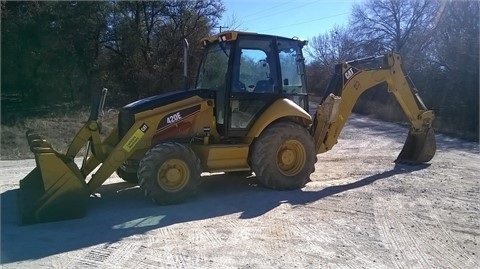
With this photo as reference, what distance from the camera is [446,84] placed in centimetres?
2300

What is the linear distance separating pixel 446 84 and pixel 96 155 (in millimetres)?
20558

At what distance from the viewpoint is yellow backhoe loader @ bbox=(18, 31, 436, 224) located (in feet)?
20.1

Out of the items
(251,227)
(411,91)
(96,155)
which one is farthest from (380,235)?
(411,91)

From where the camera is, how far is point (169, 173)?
655 centimetres

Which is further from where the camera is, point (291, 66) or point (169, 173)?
point (291, 66)

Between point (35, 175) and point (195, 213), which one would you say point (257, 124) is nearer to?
point (195, 213)

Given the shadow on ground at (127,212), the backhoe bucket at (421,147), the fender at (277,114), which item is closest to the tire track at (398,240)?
the shadow on ground at (127,212)

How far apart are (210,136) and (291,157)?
1441 mm

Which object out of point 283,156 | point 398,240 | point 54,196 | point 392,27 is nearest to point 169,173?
point 54,196

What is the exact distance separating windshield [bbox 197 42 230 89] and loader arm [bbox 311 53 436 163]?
213 cm

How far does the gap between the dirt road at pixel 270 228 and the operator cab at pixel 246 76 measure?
50.6 inches

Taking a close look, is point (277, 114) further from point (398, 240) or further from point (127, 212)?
point (398, 240)

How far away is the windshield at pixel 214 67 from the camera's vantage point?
7562 millimetres

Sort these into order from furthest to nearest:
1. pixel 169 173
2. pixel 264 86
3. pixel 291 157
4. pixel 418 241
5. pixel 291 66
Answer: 1. pixel 291 66
2. pixel 291 157
3. pixel 264 86
4. pixel 169 173
5. pixel 418 241
